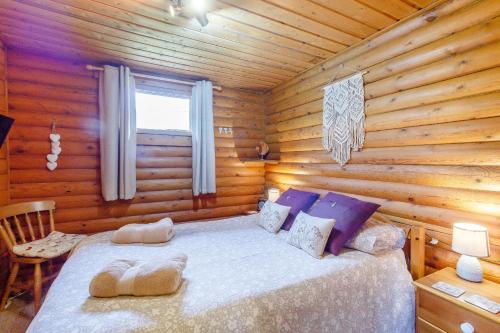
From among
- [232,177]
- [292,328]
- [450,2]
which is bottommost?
[292,328]

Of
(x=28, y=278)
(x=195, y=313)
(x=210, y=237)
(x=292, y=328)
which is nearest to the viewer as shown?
(x=195, y=313)

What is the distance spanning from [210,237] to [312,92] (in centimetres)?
209

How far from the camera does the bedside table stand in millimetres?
1304

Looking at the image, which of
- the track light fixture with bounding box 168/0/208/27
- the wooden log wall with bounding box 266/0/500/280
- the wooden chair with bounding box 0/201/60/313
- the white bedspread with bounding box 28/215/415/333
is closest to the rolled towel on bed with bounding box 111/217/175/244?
the white bedspread with bounding box 28/215/415/333

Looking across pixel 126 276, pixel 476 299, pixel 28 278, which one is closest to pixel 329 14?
pixel 476 299

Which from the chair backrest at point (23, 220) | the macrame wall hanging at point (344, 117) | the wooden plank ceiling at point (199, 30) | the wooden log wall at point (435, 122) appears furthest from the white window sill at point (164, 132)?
the wooden log wall at point (435, 122)

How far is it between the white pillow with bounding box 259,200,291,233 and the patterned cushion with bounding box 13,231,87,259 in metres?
1.83

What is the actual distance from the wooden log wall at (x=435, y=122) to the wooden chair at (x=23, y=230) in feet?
9.60

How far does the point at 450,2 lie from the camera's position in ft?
5.73

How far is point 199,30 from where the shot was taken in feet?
7.11

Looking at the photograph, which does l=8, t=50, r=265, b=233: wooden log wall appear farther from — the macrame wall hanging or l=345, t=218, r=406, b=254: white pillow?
l=345, t=218, r=406, b=254: white pillow

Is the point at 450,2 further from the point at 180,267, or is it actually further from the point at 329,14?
the point at 180,267

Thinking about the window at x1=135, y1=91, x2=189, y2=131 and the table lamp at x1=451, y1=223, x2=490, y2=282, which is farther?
the window at x1=135, y1=91, x2=189, y2=131

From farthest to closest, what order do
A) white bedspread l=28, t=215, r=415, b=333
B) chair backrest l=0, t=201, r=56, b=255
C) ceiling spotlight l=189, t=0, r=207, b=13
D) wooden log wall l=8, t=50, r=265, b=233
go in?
wooden log wall l=8, t=50, r=265, b=233, chair backrest l=0, t=201, r=56, b=255, ceiling spotlight l=189, t=0, r=207, b=13, white bedspread l=28, t=215, r=415, b=333
